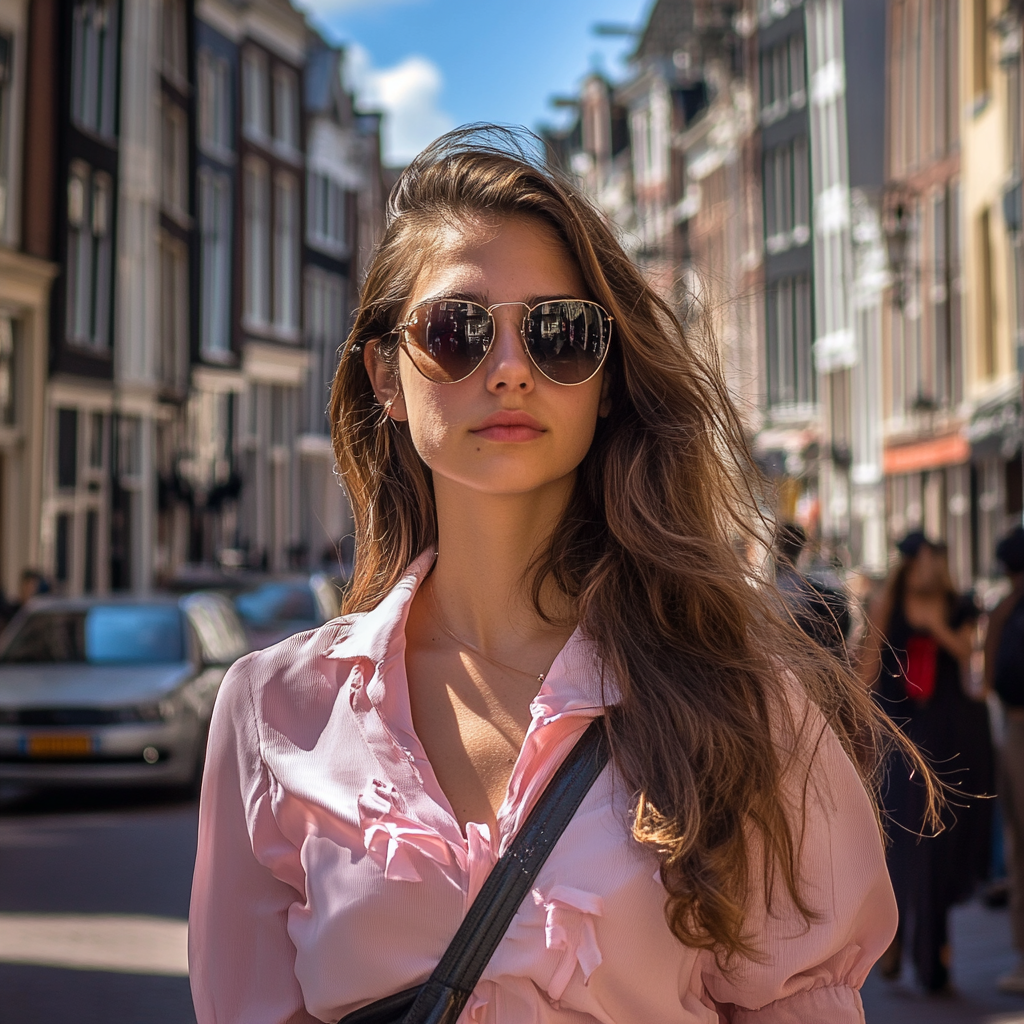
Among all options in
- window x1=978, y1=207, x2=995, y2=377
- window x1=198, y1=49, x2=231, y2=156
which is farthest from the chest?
window x1=198, y1=49, x2=231, y2=156

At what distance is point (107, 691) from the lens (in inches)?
489

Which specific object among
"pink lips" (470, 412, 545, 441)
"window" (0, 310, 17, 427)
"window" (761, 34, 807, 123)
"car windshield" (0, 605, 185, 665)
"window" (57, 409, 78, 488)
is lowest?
"car windshield" (0, 605, 185, 665)

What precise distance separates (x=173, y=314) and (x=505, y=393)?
34208 millimetres

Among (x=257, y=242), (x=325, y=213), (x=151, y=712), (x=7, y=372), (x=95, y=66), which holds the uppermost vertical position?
(x=325, y=213)

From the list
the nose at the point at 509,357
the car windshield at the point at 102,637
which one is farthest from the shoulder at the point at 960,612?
the car windshield at the point at 102,637

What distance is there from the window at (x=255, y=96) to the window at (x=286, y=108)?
2.73ft

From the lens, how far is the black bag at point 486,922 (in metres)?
1.99

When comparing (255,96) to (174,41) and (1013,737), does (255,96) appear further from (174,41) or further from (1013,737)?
(1013,737)

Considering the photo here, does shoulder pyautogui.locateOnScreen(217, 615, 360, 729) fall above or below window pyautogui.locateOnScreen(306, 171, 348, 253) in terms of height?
below

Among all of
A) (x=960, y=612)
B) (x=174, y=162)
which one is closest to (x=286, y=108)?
(x=174, y=162)

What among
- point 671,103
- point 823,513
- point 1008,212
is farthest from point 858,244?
point 671,103

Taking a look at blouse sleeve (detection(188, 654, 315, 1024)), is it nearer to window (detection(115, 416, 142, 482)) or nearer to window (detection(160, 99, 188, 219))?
window (detection(115, 416, 142, 482))

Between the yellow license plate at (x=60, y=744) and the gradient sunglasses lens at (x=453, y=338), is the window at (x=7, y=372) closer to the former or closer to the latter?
the yellow license plate at (x=60, y=744)

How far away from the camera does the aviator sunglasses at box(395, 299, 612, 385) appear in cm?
225
